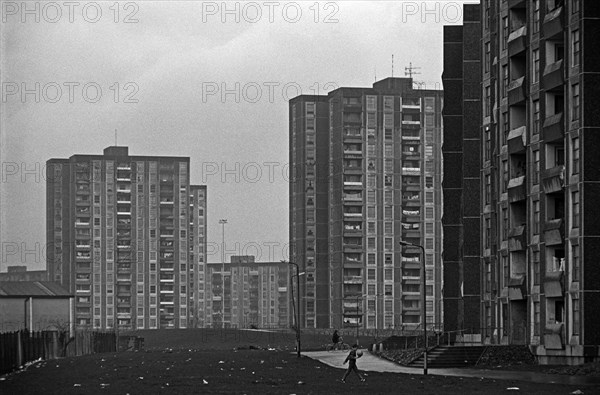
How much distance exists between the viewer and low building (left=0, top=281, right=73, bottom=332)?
5305 inches

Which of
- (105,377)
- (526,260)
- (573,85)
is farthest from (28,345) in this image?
(573,85)

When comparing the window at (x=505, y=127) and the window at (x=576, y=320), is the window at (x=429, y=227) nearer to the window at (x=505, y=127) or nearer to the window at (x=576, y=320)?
the window at (x=505, y=127)

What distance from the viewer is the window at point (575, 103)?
218 feet

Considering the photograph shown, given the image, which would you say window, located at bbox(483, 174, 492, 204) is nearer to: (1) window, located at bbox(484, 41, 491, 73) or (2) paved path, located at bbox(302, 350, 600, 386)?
(1) window, located at bbox(484, 41, 491, 73)

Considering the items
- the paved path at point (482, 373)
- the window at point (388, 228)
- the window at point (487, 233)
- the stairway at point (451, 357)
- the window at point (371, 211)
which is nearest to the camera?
the paved path at point (482, 373)

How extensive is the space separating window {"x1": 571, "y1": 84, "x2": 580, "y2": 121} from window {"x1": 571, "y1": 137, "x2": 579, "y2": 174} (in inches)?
41.4

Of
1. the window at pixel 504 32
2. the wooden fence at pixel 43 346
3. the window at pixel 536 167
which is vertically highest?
the window at pixel 504 32

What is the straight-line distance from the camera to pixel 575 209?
2628 inches

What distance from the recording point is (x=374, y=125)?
18550 centimetres

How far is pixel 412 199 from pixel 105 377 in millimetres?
130058

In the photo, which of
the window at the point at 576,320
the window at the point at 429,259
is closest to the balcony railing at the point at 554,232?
the window at the point at 576,320

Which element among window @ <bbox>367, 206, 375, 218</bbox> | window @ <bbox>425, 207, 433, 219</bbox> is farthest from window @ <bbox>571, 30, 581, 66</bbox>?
window @ <bbox>425, 207, 433, 219</bbox>

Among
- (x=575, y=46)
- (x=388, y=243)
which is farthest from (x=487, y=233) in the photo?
(x=388, y=243)

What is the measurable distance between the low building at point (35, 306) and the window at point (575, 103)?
76565 mm
